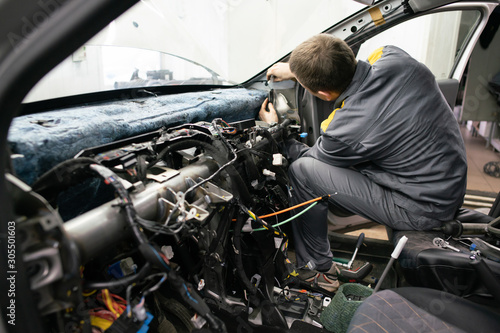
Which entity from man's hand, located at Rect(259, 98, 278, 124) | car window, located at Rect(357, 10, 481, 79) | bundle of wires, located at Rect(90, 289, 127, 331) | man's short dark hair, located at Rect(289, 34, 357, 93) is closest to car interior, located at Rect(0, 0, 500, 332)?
bundle of wires, located at Rect(90, 289, 127, 331)

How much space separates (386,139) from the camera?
1531mm

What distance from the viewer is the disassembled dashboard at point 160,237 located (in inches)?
23.2

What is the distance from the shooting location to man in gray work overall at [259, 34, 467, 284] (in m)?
1.52

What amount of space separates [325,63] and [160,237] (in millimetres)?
1225

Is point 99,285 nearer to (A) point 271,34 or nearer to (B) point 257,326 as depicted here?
(B) point 257,326

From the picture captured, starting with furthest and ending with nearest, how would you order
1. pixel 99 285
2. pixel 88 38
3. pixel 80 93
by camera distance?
pixel 80 93 < pixel 99 285 < pixel 88 38

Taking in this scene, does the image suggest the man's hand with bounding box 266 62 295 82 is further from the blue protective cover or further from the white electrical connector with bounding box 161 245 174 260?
the white electrical connector with bounding box 161 245 174 260

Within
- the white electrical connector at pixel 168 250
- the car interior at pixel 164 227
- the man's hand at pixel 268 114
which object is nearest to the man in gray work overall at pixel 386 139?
the car interior at pixel 164 227

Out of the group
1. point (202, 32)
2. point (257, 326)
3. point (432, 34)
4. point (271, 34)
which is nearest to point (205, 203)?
point (257, 326)

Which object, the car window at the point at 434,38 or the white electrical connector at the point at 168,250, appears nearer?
the white electrical connector at the point at 168,250

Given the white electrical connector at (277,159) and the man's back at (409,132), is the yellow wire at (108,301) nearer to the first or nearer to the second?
the white electrical connector at (277,159)

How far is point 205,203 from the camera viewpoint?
969 mm

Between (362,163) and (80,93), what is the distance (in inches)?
63.3

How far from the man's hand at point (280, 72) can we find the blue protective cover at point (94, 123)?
371 mm
